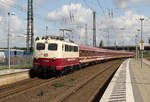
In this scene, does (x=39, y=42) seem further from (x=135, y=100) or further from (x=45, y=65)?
(x=135, y=100)

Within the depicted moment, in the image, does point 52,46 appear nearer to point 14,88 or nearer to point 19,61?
point 14,88

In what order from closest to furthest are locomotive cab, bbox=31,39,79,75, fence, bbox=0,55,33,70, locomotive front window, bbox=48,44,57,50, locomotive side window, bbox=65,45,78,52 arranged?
locomotive cab, bbox=31,39,79,75
locomotive front window, bbox=48,44,57,50
locomotive side window, bbox=65,45,78,52
fence, bbox=0,55,33,70

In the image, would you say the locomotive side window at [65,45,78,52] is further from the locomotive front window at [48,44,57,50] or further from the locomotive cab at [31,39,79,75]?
the locomotive front window at [48,44,57,50]

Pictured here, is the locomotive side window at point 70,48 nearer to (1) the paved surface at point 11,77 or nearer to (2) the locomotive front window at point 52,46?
(2) the locomotive front window at point 52,46

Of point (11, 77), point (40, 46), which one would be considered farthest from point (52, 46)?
point (11, 77)

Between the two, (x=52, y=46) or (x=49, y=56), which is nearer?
(x=49, y=56)

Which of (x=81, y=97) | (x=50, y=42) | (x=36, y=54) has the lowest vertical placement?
(x=81, y=97)

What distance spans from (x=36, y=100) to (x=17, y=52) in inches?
1370

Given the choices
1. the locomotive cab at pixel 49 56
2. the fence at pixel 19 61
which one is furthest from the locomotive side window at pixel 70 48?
the fence at pixel 19 61

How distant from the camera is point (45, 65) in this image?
1653 cm

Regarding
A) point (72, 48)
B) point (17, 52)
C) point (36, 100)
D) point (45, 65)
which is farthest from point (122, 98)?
point (17, 52)

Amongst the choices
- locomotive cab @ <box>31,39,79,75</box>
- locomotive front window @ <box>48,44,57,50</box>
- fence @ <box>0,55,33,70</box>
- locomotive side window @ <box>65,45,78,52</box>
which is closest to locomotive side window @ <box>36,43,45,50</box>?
locomotive cab @ <box>31,39,79,75</box>

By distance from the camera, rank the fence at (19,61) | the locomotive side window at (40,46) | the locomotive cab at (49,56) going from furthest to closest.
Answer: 1. the fence at (19,61)
2. the locomotive side window at (40,46)
3. the locomotive cab at (49,56)

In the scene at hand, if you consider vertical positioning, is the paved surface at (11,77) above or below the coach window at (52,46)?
below
